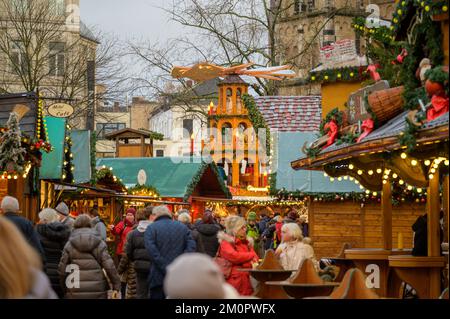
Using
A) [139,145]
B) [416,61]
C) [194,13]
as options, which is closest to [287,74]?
[194,13]

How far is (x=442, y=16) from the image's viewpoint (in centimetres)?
1540

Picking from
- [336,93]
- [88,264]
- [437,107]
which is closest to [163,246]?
[88,264]

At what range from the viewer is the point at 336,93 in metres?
29.7

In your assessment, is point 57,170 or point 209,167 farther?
point 209,167

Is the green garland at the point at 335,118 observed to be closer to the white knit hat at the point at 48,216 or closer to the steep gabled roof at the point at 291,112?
the white knit hat at the point at 48,216

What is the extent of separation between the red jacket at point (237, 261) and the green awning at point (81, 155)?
20413 millimetres

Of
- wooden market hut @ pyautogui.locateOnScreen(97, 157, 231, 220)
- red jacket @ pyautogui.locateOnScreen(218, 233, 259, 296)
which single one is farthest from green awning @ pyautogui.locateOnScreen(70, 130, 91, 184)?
red jacket @ pyautogui.locateOnScreen(218, 233, 259, 296)

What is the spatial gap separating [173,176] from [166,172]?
50cm

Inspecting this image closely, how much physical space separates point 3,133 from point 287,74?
24.0 m

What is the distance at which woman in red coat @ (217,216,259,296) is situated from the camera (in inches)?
691

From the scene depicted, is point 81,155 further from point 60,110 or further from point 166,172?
point 166,172

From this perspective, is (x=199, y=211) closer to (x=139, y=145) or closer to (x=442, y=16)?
(x=139, y=145)

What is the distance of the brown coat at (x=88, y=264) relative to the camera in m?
16.4
